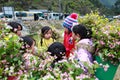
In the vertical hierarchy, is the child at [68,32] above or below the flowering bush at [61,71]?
below

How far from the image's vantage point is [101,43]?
3.51 m

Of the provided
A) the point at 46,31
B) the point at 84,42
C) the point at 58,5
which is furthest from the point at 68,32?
the point at 58,5

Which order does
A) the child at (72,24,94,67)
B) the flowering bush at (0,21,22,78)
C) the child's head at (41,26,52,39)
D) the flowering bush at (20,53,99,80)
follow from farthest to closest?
1. the child's head at (41,26,52,39)
2. the child at (72,24,94,67)
3. the flowering bush at (0,21,22,78)
4. the flowering bush at (20,53,99,80)

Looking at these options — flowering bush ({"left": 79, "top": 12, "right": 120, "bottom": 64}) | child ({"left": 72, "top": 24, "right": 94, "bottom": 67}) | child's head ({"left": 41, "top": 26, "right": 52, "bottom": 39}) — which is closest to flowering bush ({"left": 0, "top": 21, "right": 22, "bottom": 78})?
child ({"left": 72, "top": 24, "right": 94, "bottom": 67})

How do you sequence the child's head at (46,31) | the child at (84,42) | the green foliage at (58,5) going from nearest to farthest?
the child at (84,42) → the child's head at (46,31) → the green foliage at (58,5)

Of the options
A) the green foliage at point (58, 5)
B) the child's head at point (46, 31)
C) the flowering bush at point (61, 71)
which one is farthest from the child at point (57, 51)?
the green foliage at point (58, 5)

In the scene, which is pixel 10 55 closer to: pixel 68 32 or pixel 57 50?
pixel 57 50

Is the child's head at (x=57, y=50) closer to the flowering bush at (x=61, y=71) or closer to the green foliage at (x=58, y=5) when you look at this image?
the flowering bush at (x=61, y=71)

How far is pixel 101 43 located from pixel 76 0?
231 ft

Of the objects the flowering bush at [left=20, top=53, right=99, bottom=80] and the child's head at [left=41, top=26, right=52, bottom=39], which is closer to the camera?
the flowering bush at [left=20, top=53, right=99, bottom=80]

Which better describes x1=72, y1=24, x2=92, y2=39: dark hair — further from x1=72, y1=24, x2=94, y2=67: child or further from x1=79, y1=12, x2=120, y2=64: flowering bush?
x1=79, y1=12, x2=120, y2=64: flowering bush

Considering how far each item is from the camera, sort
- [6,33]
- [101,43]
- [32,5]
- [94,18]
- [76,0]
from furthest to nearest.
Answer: [76,0], [32,5], [94,18], [101,43], [6,33]

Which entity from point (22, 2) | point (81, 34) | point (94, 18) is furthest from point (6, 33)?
point (22, 2)

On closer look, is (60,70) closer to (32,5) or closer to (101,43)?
(101,43)
